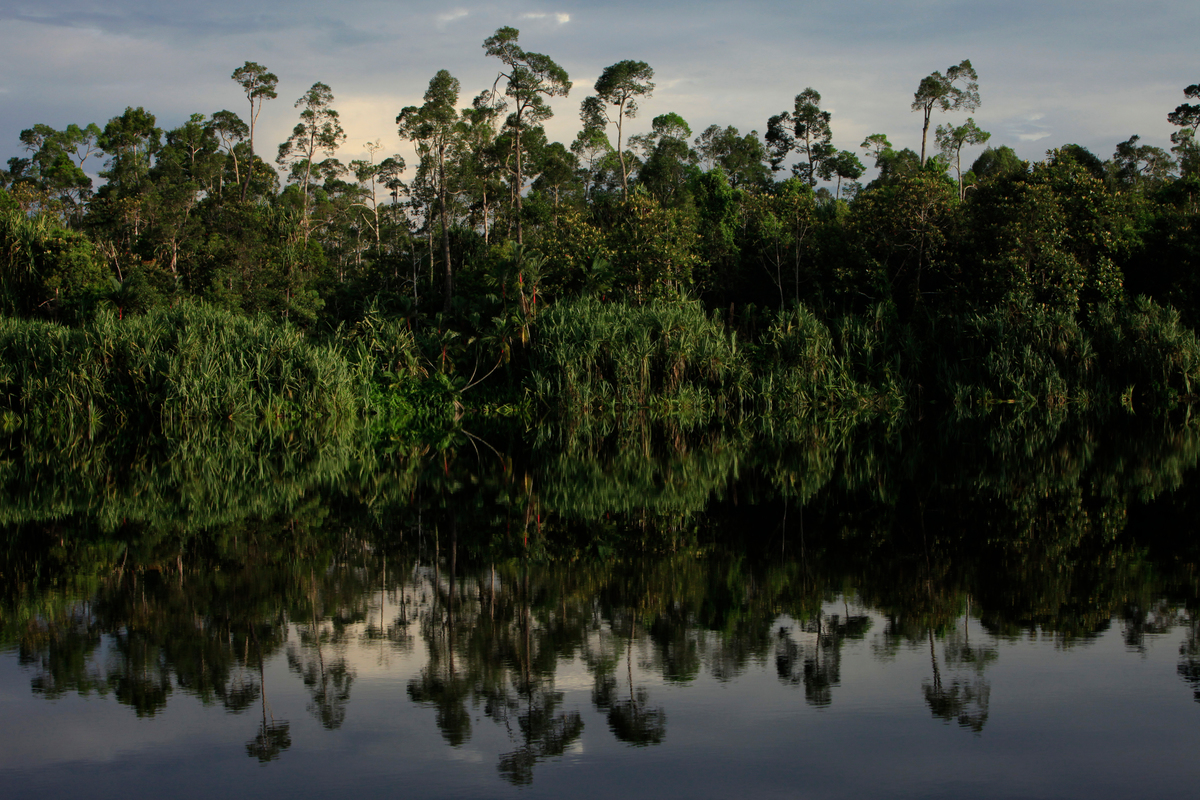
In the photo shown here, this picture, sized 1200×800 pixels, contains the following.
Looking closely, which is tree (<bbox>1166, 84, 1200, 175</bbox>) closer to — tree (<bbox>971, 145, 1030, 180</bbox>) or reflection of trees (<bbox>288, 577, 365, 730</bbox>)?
tree (<bbox>971, 145, 1030, 180</bbox>)

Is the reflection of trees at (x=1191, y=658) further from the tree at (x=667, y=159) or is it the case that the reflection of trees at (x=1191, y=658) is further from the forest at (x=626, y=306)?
the tree at (x=667, y=159)

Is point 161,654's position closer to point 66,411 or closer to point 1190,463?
point 1190,463

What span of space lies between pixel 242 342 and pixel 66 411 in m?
4.02

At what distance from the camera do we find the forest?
21734mm

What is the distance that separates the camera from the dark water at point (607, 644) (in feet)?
15.1

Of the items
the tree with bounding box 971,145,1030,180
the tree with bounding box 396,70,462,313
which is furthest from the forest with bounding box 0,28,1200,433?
the tree with bounding box 971,145,1030,180

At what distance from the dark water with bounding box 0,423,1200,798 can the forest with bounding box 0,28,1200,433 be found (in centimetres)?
1028

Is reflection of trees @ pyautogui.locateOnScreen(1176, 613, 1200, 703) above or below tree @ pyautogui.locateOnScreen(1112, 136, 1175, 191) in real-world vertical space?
below

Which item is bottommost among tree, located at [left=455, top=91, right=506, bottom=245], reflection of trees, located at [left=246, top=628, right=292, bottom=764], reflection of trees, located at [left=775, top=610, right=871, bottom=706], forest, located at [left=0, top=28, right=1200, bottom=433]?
reflection of trees, located at [left=246, top=628, right=292, bottom=764]

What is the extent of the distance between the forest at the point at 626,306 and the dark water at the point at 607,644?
10279 millimetres

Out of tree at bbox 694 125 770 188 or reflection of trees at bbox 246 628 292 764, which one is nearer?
reflection of trees at bbox 246 628 292 764

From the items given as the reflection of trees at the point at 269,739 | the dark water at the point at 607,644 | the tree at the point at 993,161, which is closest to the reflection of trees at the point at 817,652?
the dark water at the point at 607,644

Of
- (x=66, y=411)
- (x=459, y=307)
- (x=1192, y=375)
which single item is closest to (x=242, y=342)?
(x=66, y=411)

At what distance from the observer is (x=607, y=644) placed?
618cm
